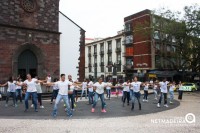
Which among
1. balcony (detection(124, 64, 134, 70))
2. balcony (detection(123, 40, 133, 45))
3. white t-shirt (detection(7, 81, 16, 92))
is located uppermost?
balcony (detection(123, 40, 133, 45))

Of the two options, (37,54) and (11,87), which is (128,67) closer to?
(37,54)

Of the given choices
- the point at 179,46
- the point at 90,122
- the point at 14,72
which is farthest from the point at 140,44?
the point at 90,122

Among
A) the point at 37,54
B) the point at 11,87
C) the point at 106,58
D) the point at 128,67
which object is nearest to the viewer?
the point at 11,87

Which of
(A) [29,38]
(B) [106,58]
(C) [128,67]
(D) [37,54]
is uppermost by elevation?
(B) [106,58]

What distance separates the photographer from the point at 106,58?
58531 millimetres

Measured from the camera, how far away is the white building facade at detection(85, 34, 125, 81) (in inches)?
2127

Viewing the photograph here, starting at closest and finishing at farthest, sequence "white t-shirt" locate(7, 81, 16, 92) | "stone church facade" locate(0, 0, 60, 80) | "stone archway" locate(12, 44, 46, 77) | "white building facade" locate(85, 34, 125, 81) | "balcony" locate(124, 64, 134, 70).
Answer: "white t-shirt" locate(7, 81, 16, 92), "stone church facade" locate(0, 0, 60, 80), "stone archway" locate(12, 44, 46, 77), "balcony" locate(124, 64, 134, 70), "white building facade" locate(85, 34, 125, 81)

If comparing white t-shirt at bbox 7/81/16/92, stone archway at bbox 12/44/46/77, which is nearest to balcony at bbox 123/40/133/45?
stone archway at bbox 12/44/46/77

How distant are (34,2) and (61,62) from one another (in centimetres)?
606

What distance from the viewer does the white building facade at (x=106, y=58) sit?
177ft

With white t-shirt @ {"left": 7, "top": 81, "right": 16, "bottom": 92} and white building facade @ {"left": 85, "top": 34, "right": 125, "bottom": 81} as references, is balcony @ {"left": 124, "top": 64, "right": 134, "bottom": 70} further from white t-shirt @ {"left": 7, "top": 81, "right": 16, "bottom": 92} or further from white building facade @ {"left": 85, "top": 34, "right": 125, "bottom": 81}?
white t-shirt @ {"left": 7, "top": 81, "right": 16, "bottom": 92}

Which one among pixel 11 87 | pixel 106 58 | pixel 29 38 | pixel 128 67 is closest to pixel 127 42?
pixel 128 67

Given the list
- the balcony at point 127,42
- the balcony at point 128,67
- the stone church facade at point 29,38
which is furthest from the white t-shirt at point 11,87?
the balcony at point 127,42

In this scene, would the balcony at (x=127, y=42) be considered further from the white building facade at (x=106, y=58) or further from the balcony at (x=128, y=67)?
the balcony at (x=128, y=67)
